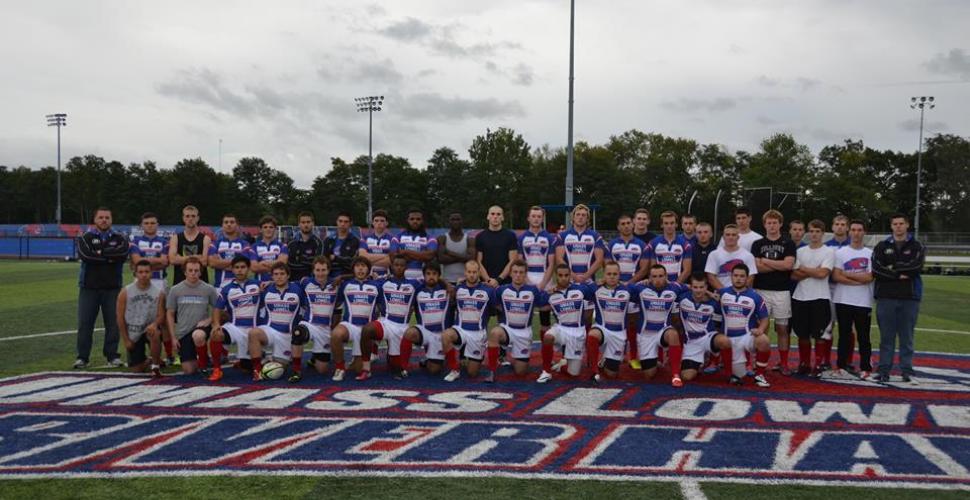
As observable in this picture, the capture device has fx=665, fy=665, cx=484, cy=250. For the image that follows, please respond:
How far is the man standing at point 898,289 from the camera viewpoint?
7207 mm

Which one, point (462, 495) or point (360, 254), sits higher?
point (360, 254)

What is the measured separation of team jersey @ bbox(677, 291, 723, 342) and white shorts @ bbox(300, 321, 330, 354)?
13.3 ft

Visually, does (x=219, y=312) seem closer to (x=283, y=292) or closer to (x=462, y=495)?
(x=283, y=292)

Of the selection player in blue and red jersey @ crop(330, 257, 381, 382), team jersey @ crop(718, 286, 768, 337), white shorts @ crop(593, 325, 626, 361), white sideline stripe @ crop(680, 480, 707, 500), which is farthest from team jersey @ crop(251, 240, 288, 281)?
white sideline stripe @ crop(680, 480, 707, 500)

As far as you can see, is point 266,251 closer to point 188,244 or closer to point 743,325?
point 188,244

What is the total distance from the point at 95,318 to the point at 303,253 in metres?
2.54

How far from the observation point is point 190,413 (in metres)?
5.76

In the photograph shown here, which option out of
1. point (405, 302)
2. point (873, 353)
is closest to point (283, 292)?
point (405, 302)

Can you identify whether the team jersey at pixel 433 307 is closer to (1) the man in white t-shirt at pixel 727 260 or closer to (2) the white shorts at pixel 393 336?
(2) the white shorts at pixel 393 336

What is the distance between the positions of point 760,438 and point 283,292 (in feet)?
16.9

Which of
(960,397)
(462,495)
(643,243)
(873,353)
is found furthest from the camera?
(873,353)

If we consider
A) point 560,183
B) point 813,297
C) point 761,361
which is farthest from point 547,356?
point 560,183

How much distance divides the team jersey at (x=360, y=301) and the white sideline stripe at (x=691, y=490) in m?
4.45

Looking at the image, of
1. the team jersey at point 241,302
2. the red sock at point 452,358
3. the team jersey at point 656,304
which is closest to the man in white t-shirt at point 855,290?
the team jersey at point 656,304
